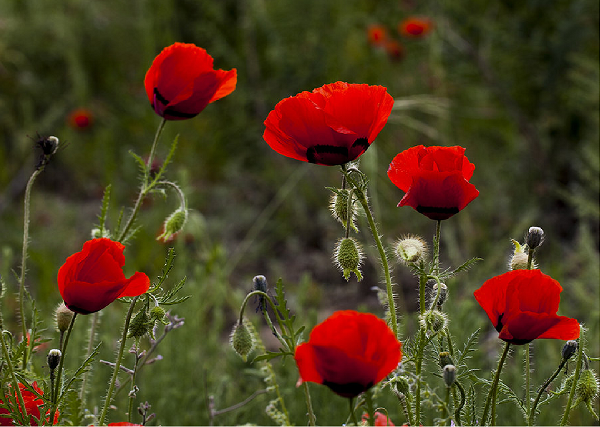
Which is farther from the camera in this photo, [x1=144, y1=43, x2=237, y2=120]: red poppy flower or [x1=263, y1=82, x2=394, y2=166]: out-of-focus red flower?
[x1=144, y1=43, x2=237, y2=120]: red poppy flower

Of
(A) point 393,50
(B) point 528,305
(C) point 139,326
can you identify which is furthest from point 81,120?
(B) point 528,305

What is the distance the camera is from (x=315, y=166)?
385 centimetres

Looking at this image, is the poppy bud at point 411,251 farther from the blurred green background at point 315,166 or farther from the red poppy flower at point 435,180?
the blurred green background at point 315,166

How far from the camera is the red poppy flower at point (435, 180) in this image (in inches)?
30.6

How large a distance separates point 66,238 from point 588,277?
2.68 metres

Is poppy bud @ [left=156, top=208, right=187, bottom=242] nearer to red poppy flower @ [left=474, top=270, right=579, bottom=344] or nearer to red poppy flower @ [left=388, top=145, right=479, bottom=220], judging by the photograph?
red poppy flower @ [left=388, top=145, right=479, bottom=220]

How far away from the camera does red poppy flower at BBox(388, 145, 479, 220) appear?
78 cm

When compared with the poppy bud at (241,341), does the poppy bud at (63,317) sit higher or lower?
higher

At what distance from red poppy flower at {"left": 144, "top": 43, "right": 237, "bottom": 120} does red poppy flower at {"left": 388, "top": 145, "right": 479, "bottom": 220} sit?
1.19ft

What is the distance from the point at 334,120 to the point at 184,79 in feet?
1.15

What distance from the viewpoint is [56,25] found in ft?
15.0

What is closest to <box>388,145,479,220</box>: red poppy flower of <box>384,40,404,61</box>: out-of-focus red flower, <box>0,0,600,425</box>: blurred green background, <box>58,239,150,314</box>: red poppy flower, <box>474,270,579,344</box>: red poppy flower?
<box>474,270,579,344</box>: red poppy flower

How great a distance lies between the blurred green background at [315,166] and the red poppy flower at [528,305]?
65.8 inches

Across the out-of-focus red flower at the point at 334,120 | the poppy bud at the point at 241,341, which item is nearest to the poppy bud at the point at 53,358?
the poppy bud at the point at 241,341
